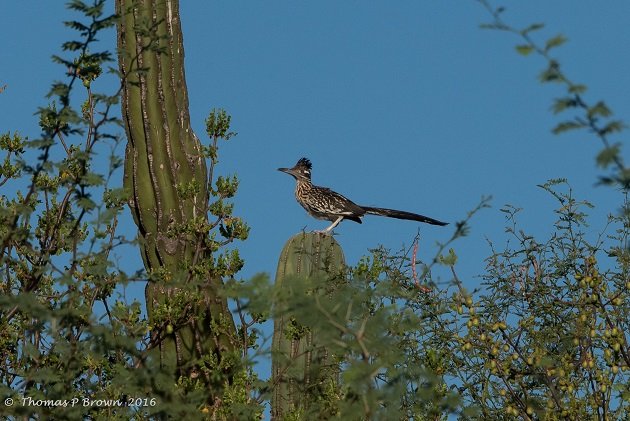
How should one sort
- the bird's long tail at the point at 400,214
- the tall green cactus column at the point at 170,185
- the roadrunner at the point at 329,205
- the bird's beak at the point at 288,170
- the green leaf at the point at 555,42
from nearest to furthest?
the green leaf at the point at 555,42 → the tall green cactus column at the point at 170,185 → the bird's long tail at the point at 400,214 → the roadrunner at the point at 329,205 → the bird's beak at the point at 288,170

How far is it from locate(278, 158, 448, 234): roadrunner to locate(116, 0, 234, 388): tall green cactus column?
2.93 meters

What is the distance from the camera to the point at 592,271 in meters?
6.97

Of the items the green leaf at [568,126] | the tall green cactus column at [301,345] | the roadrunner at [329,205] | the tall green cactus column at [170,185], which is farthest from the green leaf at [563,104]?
the roadrunner at [329,205]

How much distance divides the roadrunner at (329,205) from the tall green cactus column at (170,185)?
2926 millimetres

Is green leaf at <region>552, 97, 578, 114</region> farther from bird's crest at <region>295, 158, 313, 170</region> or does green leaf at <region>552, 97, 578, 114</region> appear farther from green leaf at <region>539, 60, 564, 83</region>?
bird's crest at <region>295, 158, 313, 170</region>

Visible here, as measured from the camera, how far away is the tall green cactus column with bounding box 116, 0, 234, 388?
833 centimetres

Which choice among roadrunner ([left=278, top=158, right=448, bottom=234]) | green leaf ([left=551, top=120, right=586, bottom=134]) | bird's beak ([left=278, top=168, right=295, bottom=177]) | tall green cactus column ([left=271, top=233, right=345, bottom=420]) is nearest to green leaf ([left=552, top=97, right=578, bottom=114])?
green leaf ([left=551, top=120, right=586, bottom=134])

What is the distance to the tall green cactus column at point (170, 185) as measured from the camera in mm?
8328

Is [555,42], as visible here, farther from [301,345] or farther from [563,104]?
[301,345]

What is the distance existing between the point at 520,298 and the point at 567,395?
6.05 feet

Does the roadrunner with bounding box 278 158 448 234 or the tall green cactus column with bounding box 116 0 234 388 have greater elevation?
the roadrunner with bounding box 278 158 448 234

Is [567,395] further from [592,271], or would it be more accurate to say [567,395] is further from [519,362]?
[519,362]

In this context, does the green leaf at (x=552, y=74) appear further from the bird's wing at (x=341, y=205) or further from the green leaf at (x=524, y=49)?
the bird's wing at (x=341, y=205)

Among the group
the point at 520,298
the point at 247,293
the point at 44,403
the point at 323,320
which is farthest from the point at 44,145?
the point at 520,298
